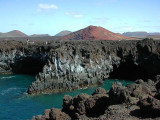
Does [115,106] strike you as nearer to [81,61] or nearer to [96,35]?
[81,61]

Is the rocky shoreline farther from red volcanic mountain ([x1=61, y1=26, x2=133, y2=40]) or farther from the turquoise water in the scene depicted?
red volcanic mountain ([x1=61, y1=26, x2=133, y2=40])

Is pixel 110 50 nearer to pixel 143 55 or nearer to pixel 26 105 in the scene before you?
pixel 143 55

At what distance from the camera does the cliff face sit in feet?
155

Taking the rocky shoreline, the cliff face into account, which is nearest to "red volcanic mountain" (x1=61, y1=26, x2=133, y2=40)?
the cliff face

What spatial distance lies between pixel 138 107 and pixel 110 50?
3646 cm

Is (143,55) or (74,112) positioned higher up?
(143,55)

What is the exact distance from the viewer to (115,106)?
2102cm

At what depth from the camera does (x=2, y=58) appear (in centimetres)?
6619

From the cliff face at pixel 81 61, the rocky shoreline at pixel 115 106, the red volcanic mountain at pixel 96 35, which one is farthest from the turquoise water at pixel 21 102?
the red volcanic mountain at pixel 96 35

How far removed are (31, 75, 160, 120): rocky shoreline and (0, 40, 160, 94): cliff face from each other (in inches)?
859

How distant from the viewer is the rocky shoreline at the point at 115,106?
19.2 m

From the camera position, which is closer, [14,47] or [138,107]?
[138,107]

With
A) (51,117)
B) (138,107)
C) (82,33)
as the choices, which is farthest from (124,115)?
(82,33)

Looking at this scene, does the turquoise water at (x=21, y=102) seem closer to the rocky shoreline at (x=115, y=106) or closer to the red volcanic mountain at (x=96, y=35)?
the rocky shoreline at (x=115, y=106)
